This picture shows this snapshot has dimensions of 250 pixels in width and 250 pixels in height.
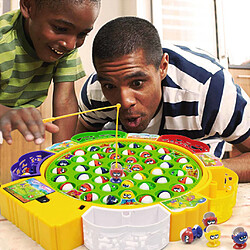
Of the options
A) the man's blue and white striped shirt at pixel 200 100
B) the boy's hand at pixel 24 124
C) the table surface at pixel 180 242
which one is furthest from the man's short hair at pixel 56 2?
the table surface at pixel 180 242

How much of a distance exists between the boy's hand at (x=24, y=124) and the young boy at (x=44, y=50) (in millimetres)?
226

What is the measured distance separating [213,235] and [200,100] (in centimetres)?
56

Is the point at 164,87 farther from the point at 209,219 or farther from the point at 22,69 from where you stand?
the point at 209,219

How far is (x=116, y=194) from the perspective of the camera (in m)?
0.52

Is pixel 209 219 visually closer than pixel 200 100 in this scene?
Yes

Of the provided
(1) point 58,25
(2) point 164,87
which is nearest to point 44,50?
(1) point 58,25

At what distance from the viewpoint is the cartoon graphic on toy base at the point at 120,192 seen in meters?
0.42

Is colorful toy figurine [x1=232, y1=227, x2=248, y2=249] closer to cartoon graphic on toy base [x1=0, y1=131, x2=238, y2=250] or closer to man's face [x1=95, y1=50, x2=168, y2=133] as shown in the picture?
cartoon graphic on toy base [x1=0, y1=131, x2=238, y2=250]

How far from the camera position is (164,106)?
976 mm

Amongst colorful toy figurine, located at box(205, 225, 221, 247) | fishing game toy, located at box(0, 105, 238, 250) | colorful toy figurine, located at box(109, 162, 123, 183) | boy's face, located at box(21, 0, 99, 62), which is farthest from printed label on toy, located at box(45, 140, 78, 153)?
colorful toy figurine, located at box(205, 225, 221, 247)

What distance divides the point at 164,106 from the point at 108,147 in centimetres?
31

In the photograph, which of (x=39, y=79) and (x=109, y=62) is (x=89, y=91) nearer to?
(x=39, y=79)

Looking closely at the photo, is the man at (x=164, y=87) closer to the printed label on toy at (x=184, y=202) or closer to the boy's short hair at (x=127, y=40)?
the boy's short hair at (x=127, y=40)

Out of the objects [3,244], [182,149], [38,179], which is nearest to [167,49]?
[182,149]
